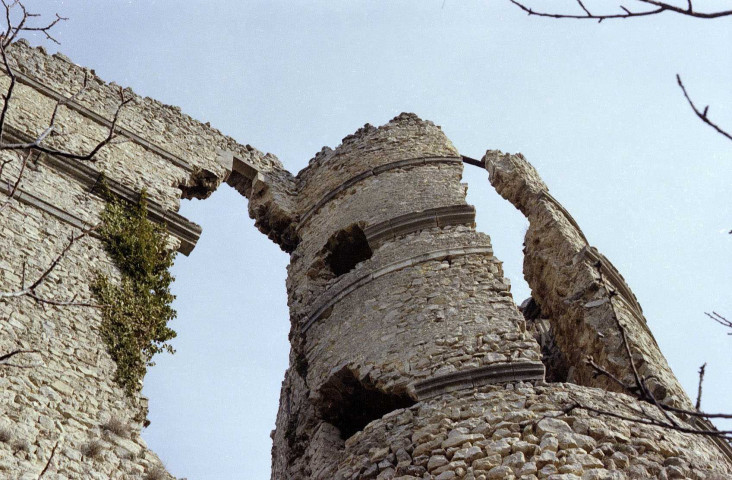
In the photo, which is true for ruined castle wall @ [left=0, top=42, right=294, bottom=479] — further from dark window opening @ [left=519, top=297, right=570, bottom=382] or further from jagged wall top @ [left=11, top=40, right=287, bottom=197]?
dark window opening @ [left=519, top=297, right=570, bottom=382]

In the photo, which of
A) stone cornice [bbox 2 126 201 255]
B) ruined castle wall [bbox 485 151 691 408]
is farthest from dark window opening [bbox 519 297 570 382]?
stone cornice [bbox 2 126 201 255]

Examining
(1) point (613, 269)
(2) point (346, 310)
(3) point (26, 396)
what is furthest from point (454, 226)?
(3) point (26, 396)

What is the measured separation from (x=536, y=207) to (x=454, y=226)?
1878 millimetres

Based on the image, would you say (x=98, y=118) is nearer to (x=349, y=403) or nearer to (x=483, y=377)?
(x=349, y=403)

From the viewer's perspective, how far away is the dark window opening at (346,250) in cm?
1129

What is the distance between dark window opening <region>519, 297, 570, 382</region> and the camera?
11250 millimetres

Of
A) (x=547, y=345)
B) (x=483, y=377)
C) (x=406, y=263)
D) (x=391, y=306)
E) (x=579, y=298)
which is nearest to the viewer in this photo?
(x=483, y=377)

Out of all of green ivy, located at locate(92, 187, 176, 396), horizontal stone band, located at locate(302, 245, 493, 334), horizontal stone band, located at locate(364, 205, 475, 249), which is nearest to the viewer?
green ivy, located at locate(92, 187, 176, 396)

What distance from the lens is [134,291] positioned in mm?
8461

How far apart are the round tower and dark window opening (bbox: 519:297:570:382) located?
6.64 feet

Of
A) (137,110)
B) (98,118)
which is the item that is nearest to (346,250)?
(137,110)

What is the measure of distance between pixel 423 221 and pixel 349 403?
8.14 ft

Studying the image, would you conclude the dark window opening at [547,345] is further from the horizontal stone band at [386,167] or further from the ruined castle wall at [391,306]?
the horizontal stone band at [386,167]

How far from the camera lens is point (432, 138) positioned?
12.5 m
